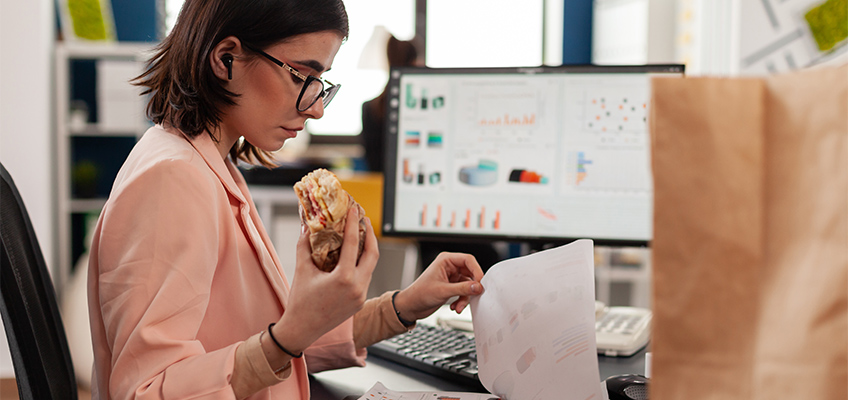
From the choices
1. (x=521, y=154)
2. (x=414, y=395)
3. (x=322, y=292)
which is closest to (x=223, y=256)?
(x=322, y=292)

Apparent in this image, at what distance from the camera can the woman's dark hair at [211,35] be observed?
0.80 meters

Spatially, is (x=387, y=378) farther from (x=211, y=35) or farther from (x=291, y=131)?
(x=211, y=35)

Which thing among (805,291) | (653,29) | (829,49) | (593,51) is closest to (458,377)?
(805,291)

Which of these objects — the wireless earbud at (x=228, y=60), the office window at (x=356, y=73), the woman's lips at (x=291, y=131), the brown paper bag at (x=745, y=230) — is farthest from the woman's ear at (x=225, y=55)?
the office window at (x=356, y=73)

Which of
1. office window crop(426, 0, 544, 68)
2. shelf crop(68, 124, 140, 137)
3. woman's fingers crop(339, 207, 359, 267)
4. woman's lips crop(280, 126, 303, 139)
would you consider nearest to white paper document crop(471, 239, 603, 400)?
woman's fingers crop(339, 207, 359, 267)

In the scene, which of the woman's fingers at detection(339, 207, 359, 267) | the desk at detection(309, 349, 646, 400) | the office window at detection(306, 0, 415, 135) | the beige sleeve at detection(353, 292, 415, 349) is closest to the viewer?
the woman's fingers at detection(339, 207, 359, 267)

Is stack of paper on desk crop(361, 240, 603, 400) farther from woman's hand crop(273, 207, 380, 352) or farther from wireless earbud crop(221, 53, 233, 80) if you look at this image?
wireless earbud crop(221, 53, 233, 80)

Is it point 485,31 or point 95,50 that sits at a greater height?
point 485,31

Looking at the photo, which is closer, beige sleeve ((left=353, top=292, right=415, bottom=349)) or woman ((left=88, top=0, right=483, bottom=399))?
woman ((left=88, top=0, right=483, bottom=399))

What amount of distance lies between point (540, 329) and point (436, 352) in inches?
13.0

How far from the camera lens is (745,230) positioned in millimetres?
410

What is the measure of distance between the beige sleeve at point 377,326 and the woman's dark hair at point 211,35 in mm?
365

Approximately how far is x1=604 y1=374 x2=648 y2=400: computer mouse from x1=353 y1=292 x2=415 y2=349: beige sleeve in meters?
0.33

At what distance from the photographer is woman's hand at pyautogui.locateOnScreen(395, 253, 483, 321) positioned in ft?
2.98
